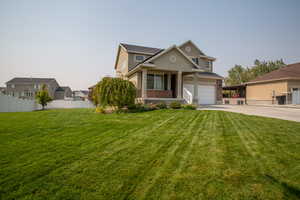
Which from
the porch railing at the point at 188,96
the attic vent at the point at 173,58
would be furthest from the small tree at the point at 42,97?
the porch railing at the point at 188,96

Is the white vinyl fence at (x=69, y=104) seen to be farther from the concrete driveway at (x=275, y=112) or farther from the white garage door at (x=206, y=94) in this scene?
the concrete driveway at (x=275, y=112)

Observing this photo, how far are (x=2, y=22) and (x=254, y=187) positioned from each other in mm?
14935

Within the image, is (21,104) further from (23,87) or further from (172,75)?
(23,87)

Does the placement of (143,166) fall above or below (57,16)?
below

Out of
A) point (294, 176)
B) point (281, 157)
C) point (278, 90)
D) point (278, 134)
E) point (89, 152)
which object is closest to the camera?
point (294, 176)

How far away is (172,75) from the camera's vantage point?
16188 millimetres

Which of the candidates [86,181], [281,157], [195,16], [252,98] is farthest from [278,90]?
[86,181]

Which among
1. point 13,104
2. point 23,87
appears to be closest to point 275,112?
point 13,104

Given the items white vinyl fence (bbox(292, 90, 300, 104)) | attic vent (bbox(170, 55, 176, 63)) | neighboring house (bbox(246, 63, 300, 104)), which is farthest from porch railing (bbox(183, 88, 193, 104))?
white vinyl fence (bbox(292, 90, 300, 104))

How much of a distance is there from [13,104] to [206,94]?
69.4ft

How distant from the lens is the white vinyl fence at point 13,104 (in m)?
14.6

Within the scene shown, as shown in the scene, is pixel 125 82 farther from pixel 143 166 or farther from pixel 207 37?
pixel 207 37

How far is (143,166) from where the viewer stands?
274 centimetres

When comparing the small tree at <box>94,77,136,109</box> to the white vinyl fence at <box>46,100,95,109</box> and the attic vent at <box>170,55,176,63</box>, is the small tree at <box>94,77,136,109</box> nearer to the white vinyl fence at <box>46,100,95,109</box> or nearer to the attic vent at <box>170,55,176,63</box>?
the attic vent at <box>170,55,176,63</box>
